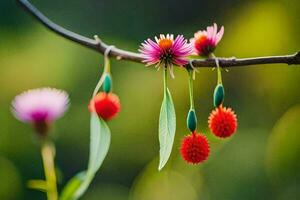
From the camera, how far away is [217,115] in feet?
2.13

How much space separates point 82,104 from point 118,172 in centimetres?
26

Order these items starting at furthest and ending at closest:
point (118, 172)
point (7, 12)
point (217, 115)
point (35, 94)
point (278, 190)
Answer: point (7, 12) → point (118, 172) → point (278, 190) → point (35, 94) → point (217, 115)

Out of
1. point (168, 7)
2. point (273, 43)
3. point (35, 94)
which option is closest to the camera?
point (35, 94)

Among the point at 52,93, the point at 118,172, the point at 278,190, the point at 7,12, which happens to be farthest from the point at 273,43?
the point at 52,93

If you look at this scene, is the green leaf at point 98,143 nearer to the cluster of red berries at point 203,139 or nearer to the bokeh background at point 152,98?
the cluster of red berries at point 203,139

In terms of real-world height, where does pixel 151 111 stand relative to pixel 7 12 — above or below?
below

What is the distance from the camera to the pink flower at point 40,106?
29.5 inches

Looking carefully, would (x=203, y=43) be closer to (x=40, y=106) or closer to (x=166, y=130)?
(x=166, y=130)

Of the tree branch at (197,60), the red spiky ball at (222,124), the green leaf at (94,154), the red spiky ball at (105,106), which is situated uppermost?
the tree branch at (197,60)

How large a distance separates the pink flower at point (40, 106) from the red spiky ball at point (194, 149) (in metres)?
0.17

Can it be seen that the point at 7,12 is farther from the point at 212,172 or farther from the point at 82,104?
the point at 212,172

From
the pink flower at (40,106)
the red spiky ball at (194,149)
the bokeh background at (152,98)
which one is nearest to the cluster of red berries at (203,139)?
the red spiky ball at (194,149)

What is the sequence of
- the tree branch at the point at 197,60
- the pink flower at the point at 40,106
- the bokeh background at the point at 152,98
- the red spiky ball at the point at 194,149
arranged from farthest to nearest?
the bokeh background at the point at 152,98
the pink flower at the point at 40,106
the red spiky ball at the point at 194,149
the tree branch at the point at 197,60

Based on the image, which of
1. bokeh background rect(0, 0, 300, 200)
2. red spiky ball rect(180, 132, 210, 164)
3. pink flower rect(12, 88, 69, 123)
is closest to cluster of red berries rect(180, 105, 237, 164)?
red spiky ball rect(180, 132, 210, 164)
